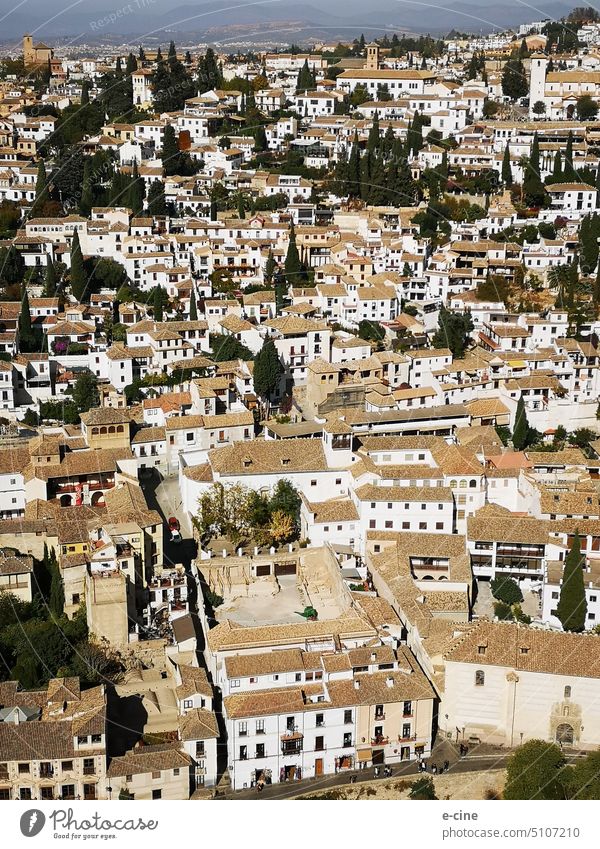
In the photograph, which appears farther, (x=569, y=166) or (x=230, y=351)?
(x=569, y=166)

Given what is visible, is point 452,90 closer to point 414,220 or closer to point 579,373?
point 414,220

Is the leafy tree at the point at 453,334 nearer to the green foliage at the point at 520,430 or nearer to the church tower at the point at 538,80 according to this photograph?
the green foliage at the point at 520,430

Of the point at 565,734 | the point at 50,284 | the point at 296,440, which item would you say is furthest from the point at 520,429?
→ the point at 50,284

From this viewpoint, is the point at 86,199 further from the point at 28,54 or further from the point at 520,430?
the point at 28,54

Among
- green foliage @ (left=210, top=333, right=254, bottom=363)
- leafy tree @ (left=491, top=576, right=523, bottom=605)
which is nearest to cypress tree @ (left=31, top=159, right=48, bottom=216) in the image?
green foliage @ (left=210, top=333, right=254, bottom=363)

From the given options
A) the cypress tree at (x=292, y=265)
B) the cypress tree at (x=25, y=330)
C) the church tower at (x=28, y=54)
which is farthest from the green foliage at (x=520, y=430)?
the church tower at (x=28, y=54)
